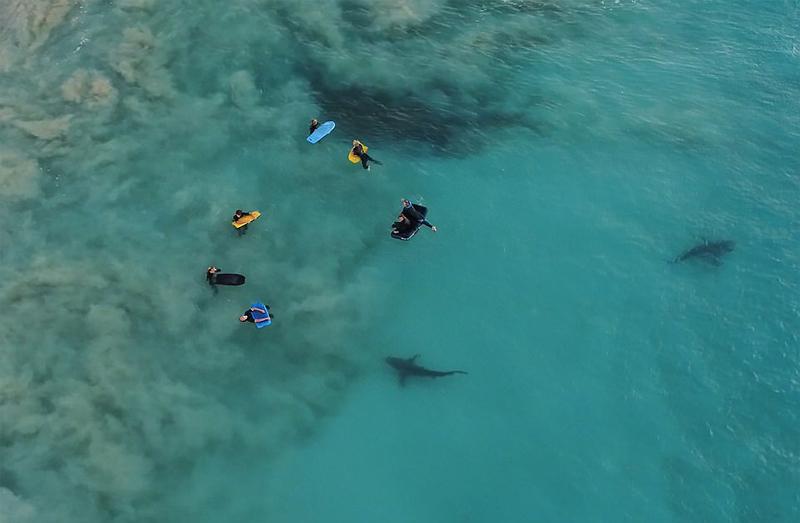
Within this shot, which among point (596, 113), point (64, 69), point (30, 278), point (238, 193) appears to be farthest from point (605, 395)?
point (64, 69)

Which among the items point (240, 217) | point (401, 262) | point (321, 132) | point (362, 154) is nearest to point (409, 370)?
point (401, 262)

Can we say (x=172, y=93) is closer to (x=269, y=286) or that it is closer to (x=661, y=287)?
(x=269, y=286)

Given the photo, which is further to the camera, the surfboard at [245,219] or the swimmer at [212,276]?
the surfboard at [245,219]

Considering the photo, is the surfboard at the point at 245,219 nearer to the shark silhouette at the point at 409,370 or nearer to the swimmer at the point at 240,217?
the swimmer at the point at 240,217

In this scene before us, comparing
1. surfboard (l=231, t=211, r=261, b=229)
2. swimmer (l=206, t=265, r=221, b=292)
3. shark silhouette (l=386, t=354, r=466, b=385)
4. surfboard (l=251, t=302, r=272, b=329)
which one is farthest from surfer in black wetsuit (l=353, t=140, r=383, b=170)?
shark silhouette (l=386, t=354, r=466, b=385)

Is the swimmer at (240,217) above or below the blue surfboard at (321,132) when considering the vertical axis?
below

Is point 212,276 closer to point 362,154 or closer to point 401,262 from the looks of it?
point 401,262

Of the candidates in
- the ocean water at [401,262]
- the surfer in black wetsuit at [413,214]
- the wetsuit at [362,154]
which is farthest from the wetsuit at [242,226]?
the surfer in black wetsuit at [413,214]
